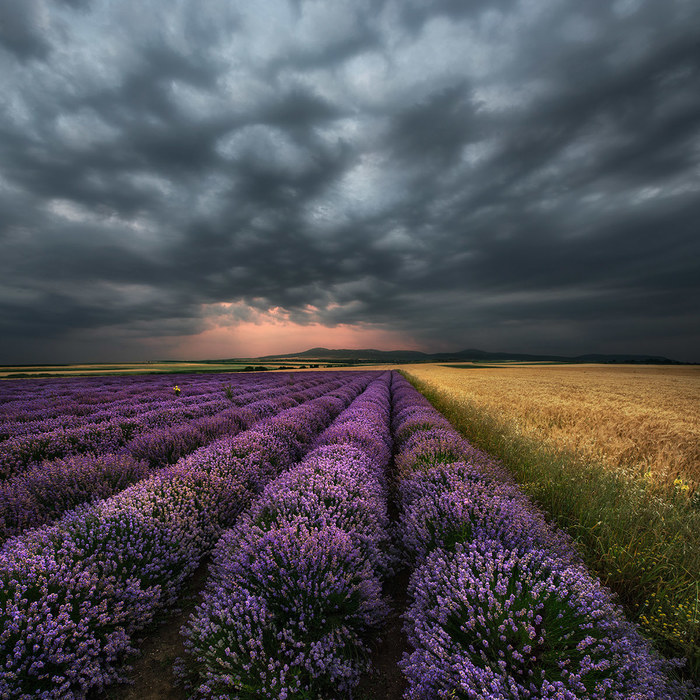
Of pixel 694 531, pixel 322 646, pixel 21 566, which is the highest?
pixel 21 566

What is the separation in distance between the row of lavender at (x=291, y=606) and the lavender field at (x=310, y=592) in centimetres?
1

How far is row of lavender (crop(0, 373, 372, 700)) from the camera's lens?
1796 millimetres

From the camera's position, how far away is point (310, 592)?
2.14 meters

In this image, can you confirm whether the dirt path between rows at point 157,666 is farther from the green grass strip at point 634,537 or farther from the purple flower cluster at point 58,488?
the green grass strip at point 634,537

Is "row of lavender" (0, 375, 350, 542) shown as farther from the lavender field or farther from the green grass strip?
the green grass strip

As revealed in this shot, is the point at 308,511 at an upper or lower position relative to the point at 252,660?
upper

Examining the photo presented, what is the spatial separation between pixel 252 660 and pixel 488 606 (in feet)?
4.53

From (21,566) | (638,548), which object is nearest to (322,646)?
(21,566)

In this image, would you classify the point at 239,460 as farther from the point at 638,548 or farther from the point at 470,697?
the point at 638,548

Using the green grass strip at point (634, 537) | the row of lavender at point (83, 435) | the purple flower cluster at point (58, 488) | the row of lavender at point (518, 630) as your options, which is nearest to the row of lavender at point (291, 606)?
the row of lavender at point (518, 630)

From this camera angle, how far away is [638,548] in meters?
2.73

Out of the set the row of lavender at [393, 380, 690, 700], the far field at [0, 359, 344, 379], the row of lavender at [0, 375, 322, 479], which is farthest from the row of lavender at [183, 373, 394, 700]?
the far field at [0, 359, 344, 379]

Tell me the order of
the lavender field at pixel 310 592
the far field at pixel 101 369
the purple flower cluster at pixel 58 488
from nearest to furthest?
the lavender field at pixel 310 592 → the purple flower cluster at pixel 58 488 → the far field at pixel 101 369

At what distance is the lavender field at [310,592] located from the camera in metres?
1.60
